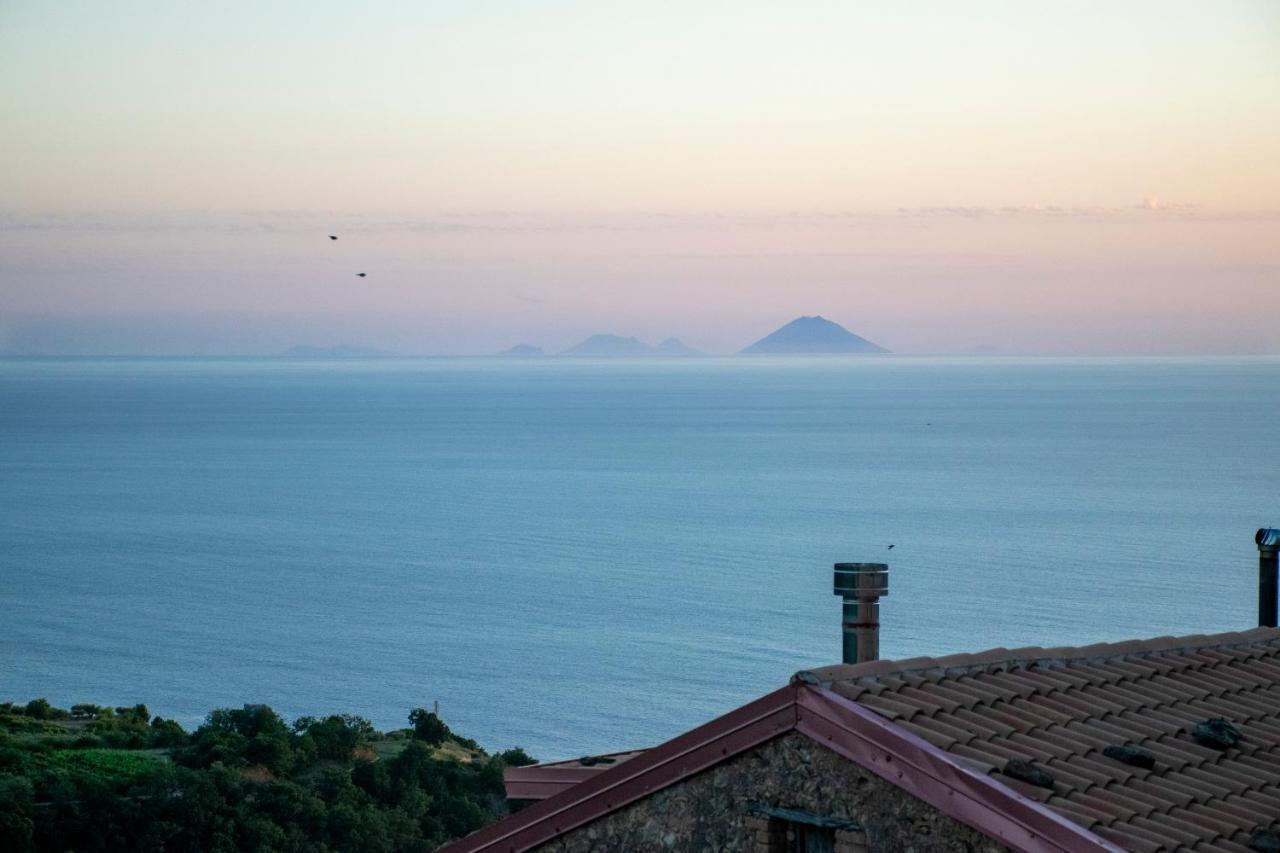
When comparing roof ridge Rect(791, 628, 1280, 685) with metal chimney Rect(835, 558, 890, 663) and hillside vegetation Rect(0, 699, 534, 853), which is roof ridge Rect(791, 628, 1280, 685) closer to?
metal chimney Rect(835, 558, 890, 663)

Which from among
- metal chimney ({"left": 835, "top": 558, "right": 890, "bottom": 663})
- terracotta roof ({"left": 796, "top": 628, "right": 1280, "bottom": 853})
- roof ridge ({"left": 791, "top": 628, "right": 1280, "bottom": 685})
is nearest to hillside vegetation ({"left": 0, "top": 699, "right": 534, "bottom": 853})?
metal chimney ({"left": 835, "top": 558, "right": 890, "bottom": 663})

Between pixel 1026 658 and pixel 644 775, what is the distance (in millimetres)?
2353

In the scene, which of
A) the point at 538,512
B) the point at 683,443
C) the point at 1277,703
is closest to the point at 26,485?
the point at 538,512

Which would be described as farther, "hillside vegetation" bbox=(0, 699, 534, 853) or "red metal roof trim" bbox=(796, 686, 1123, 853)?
"hillside vegetation" bbox=(0, 699, 534, 853)

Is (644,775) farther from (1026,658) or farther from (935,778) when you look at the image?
(1026,658)

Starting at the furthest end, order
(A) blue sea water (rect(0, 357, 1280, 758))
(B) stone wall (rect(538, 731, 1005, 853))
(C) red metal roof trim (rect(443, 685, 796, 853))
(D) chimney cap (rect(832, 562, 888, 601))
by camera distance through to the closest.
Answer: (A) blue sea water (rect(0, 357, 1280, 758)), (D) chimney cap (rect(832, 562, 888, 601)), (C) red metal roof trim (rect(443, 685, 796, 853)), (B) stone wall (rect(538, 731, 1005, 853))

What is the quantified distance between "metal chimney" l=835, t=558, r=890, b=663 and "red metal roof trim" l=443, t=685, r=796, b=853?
2.47 m

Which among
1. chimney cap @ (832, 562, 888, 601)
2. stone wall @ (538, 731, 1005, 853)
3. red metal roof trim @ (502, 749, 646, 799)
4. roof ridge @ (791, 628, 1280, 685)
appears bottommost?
red metal roof trim @ (502, 749, 646, 799)

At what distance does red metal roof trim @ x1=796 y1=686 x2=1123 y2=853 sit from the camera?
7117 millimetres

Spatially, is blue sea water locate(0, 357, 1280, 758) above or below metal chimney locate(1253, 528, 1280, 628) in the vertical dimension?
below

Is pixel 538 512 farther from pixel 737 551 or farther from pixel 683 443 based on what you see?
pixel 683 443

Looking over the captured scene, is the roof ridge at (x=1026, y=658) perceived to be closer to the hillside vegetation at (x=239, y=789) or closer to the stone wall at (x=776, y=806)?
the stone wall at (x=776, y=806)

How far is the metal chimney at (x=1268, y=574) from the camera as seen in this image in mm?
13938

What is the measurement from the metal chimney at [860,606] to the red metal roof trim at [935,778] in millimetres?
2875
